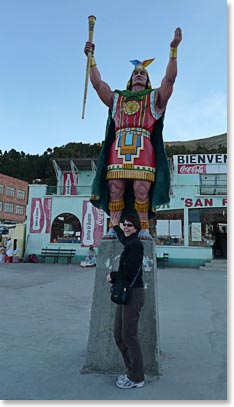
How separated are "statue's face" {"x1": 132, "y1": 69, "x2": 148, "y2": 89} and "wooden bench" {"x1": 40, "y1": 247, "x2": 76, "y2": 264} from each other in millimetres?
12313

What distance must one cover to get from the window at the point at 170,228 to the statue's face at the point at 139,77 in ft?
38.7

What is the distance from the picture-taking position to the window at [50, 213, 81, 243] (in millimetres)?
15633

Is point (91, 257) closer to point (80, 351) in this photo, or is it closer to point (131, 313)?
point (80, 351)

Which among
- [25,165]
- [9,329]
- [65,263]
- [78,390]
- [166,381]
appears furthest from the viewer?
[25,165]

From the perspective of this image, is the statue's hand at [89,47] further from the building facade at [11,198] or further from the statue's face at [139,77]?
the building facade at [11,198]

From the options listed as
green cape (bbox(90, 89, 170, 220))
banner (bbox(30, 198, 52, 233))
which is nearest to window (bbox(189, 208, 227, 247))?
banner (bbox(30, 198, 52, 233))

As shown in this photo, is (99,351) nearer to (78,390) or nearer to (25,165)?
(78,390)

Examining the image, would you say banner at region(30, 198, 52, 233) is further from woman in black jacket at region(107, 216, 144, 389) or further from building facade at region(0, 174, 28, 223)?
building facade at region(0, 174, 28, 223)

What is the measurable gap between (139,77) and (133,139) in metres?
0.73

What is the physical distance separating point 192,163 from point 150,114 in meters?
13.1

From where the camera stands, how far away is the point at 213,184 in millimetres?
15242

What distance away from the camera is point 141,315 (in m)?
2.95

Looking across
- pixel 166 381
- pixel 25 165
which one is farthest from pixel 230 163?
pixel 25 165

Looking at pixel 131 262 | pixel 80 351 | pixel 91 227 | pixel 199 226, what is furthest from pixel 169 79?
pixel 91 227
